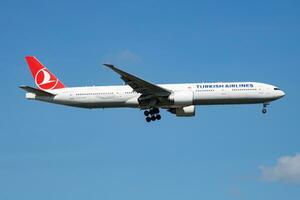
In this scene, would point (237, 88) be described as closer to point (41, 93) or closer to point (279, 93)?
point (279, 93)

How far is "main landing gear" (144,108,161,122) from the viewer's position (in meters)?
69.9

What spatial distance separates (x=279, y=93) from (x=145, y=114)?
11.8 metres

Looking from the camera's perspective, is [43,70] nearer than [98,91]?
No

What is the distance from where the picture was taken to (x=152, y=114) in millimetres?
70062

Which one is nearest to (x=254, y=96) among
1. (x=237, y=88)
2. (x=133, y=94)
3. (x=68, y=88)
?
(x=237, y=88)

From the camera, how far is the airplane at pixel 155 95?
220ft

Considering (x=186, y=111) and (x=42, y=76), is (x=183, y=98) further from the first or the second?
(x=42, y=76)

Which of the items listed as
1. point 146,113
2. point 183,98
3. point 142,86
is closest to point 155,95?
point 142,86

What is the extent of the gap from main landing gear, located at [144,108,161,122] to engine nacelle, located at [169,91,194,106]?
2.66m

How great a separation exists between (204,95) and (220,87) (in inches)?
59.1

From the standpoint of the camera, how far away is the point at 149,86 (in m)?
67.4

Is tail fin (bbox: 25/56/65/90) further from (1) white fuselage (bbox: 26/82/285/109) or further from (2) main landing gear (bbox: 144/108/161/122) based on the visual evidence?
(2) main landing gear (bbox: 144/108/161/122)

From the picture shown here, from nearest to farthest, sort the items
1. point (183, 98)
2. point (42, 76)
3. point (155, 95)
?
point (183, 98) → point (155, 95) → point (42, 76)

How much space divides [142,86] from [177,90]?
123 inches
